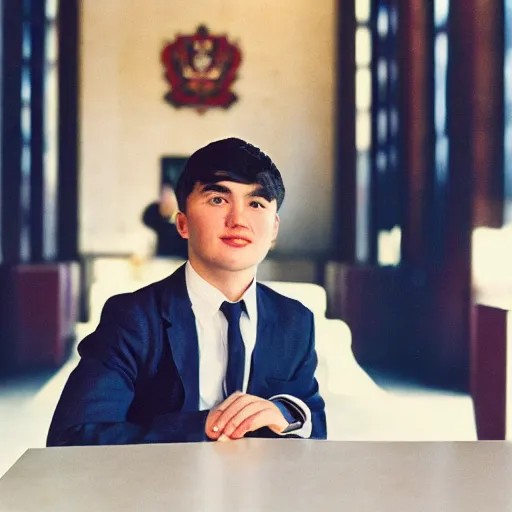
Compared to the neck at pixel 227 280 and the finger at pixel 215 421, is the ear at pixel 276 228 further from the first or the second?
the finger at pixel 215 421

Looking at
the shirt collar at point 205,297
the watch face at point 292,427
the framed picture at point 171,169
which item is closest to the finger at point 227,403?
the watch face at point 292,427

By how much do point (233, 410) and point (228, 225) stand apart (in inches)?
17.5

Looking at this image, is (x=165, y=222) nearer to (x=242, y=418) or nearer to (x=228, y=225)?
(x=228, y=225)

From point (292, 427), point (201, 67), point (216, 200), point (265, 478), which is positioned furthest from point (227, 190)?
point (265, 478)

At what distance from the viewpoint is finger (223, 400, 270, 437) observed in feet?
3.84

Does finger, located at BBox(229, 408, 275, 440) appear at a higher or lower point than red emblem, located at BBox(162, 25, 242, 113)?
lower

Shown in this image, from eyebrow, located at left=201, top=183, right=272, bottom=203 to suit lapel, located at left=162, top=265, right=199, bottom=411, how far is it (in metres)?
0.26

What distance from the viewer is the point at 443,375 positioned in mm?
1762

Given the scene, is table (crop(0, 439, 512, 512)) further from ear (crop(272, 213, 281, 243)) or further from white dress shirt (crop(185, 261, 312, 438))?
ear (crop(272, 213, 281, 243))

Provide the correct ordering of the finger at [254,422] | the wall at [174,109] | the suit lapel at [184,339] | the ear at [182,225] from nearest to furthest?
the finger at [254,422] → the suit lapel at [184,339] → the ear at [182,225] → the wall at [174,109]

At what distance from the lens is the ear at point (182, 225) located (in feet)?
5.12

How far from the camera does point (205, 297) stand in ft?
4.87

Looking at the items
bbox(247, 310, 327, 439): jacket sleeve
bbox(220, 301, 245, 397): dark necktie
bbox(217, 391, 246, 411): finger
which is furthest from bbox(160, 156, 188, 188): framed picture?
bbox(217, 391, 246, 411): finger

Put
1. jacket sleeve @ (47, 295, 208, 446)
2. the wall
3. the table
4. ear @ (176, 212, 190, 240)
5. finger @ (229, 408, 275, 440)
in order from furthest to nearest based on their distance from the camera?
1. the wall
2. ear @ (176, 212, 190, 240)
3. jacket sleeve @ (47, 295, 208, 446)
4. finger @ (229, 408, 275, 440)
5. the table
